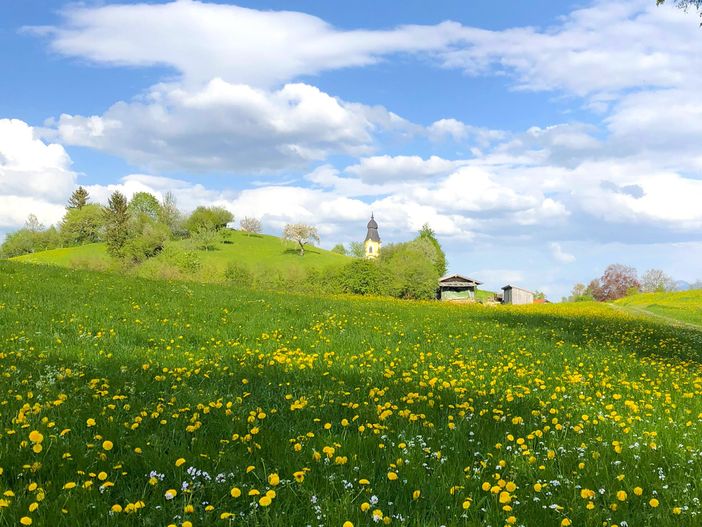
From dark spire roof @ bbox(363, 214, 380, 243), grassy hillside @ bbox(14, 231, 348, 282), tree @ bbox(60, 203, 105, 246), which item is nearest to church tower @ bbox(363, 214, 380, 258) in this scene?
dark spire roof @ bbox(363, 214, 380, 243)

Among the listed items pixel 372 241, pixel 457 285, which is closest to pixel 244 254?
→ pixel 457 285

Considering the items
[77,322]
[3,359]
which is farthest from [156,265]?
[3,359]

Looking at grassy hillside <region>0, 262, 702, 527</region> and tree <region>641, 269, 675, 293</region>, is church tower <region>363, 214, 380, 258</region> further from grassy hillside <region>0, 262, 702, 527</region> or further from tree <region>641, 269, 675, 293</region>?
grassy hillside <region>0, 262, 702, 527</region>

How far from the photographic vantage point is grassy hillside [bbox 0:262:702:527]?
3697mm

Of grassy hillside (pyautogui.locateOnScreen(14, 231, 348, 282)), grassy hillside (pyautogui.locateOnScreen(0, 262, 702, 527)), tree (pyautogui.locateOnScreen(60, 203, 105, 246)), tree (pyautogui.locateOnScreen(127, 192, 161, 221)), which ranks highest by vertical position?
tree (pyautogui.locateOnScreen(127, 192, 161, 221))

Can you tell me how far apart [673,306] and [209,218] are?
82.0 metres

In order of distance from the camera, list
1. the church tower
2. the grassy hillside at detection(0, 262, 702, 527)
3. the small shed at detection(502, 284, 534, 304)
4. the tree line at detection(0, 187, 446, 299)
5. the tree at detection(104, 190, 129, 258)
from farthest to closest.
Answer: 1. the church tower
2. the small shed at detection(502, 284, 534, 304)
3. the tree at detection(104, 190, 129, 258)
4. the tree line at detection(0, 187, 446, 299)
5. the grassy hillside at detection(0, 262, 702, 527)

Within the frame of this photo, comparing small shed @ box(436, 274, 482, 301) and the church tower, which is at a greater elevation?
the church tower

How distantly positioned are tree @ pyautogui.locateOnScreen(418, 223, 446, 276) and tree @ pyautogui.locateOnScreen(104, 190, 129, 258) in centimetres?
5887

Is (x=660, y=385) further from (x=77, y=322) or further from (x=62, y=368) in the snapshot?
(x=77, y=322)

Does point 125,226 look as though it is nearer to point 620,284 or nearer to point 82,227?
point 82,227

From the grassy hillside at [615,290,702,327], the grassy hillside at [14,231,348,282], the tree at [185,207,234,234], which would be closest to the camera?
the grassy hillside at [615,290,702,327]

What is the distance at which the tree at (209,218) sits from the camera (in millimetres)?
99438

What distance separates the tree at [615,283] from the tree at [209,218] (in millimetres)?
76364
